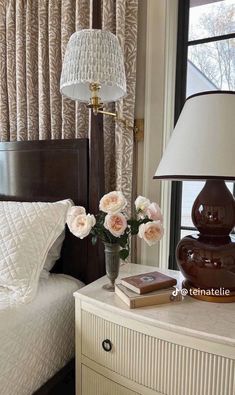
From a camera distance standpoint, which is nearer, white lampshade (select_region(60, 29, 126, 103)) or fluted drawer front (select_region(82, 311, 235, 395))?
fluted drawer front (select_region(82, 311, 235, 395))

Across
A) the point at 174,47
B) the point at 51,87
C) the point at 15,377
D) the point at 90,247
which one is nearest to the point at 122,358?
the point at 15,377

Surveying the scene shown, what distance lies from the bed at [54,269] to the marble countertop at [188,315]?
198mm

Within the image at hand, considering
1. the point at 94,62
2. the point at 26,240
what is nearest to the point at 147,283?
the point at 26,240

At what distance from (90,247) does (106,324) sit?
0.45 m

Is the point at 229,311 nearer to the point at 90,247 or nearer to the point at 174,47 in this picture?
the point at 90,247

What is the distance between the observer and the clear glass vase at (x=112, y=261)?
111cm

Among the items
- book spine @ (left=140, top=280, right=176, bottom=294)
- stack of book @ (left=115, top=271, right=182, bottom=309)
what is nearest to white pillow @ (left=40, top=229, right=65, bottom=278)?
stack of book @ (left=115, top=271, right=182, bottom=309)

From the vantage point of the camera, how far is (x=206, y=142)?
0.91 m

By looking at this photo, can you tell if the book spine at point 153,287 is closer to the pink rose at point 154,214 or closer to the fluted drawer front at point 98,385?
the pink rose at point 154,214

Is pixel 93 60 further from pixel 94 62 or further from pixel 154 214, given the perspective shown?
pixel 154 214

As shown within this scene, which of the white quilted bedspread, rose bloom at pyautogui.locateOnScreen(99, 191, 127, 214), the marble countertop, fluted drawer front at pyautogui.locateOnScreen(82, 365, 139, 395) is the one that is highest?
rose bloom at pyautogui.locateOnScreen(99, 191, 127, 214)

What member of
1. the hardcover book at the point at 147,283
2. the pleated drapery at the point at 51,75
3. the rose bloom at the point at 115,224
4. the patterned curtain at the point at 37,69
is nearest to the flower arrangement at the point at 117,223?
the rose bloom at the point at 115,224

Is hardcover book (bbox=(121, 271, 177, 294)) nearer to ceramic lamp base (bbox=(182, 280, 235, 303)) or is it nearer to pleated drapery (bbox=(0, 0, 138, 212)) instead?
ceramic lamp base (bbox=(182, 280, 235, 303))

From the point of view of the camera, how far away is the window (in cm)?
143
